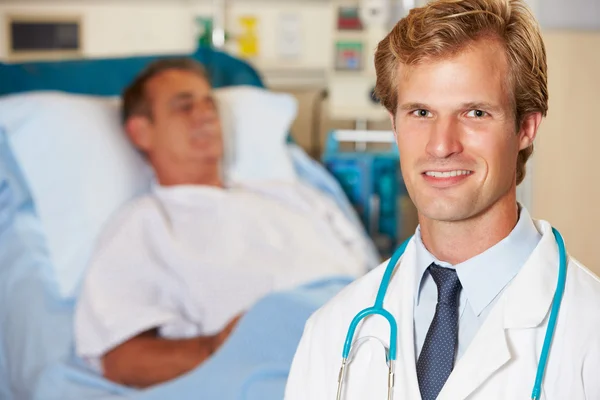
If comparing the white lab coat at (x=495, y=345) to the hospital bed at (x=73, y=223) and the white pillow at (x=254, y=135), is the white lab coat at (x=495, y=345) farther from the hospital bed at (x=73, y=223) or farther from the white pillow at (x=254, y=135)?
the white pillow at (x=254, y=135)

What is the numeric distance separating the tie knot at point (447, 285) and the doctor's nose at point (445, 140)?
16 centimetres

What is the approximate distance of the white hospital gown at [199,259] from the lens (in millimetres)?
2230

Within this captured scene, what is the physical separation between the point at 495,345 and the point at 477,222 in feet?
0.45

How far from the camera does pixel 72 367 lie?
216 centimetres

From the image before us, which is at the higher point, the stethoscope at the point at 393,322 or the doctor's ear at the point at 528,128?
the doctor's ear at the point at 528,128

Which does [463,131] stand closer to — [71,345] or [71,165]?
[71,345]

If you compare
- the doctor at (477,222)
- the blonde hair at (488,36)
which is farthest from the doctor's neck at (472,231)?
the blonde hair at (488,36)

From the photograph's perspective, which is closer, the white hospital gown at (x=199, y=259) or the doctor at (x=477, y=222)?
the doctor at (x=477, y=222)

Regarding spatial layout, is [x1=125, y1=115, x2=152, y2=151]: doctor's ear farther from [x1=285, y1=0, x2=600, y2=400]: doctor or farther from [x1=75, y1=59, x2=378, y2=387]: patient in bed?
[x1=285, y1=0, x2=600, y2=400]: doctor

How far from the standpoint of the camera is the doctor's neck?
3.28ft

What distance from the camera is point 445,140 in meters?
0.95

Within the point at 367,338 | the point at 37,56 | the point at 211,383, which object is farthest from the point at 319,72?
the point at 367,338

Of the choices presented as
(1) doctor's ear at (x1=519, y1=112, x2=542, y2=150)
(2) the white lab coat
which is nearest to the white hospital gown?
(2) the white lab coat

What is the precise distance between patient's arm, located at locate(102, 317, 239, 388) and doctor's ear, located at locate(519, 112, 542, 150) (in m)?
1.32
